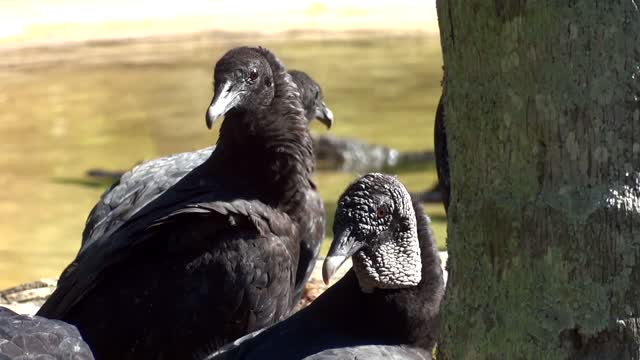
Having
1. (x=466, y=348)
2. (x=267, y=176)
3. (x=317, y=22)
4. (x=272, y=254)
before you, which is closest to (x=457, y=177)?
(x=466, y=348)

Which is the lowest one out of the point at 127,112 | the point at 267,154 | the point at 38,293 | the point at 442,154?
the point at 127,112

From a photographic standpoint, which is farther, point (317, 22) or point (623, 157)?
point (317, 22)

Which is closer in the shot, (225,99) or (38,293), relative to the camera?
(225,99)

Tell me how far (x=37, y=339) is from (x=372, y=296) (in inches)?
40.9

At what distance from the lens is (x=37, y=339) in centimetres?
365

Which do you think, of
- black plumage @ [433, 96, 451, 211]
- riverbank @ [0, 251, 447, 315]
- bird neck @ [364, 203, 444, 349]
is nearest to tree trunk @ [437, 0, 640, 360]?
bird neck @ [364, 203, 444, 349]

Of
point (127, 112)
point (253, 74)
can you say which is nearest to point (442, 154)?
point (253, 74)

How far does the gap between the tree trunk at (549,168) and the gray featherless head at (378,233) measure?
88cm

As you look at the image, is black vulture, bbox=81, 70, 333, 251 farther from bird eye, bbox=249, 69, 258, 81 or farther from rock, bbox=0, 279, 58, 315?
rock, bbox=0, 279, 58, 315

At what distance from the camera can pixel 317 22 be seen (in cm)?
2220

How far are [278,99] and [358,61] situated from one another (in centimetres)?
1355

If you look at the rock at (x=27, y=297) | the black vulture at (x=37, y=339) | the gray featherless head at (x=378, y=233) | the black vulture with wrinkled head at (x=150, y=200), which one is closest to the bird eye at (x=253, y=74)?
the black vulture with wrinkled head at (x=150, y=200)

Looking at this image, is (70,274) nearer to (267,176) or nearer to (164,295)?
(164,295)

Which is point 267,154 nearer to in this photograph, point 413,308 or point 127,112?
point 413,308
